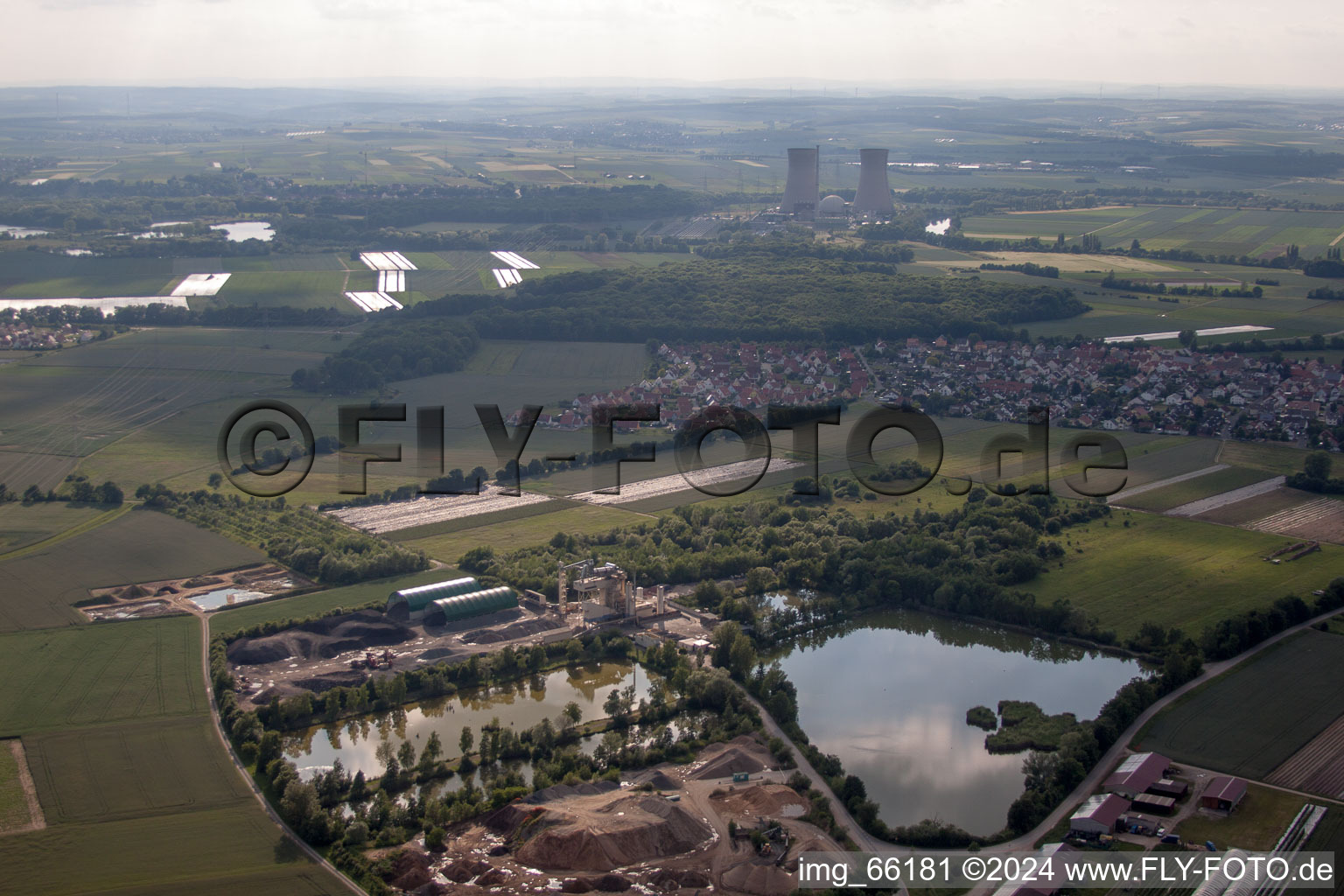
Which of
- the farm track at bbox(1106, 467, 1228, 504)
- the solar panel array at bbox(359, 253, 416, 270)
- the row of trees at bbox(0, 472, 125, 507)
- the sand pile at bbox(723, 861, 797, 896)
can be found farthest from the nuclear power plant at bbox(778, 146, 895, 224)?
the sand pile at bbox(723, 861, 797, 896)

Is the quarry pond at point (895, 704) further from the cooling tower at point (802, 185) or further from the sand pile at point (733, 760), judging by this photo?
the cooling tower at point (802, 185)

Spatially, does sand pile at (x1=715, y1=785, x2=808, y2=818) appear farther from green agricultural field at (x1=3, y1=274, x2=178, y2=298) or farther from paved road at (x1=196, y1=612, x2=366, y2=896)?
green agricultural field at (x1=3, y1=274, x2=178, y2=298)

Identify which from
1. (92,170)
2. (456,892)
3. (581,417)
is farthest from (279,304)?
(92,170)

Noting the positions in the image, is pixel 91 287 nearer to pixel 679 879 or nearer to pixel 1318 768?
pixel 679 879

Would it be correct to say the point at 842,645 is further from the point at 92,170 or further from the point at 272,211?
the point at 92,170

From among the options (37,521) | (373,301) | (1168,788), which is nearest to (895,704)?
(1168,788)
